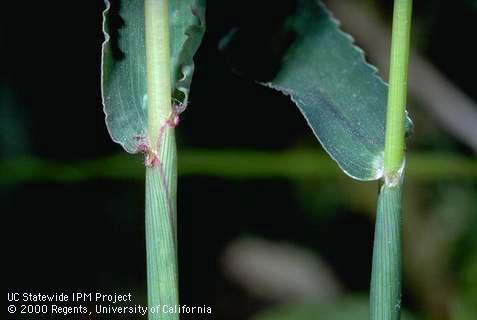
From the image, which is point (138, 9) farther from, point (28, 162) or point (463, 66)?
point (463, 66)

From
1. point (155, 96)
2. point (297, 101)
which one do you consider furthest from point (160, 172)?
point (297, 101)

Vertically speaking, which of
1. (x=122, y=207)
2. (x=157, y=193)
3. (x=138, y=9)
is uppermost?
(x=122, y=207)

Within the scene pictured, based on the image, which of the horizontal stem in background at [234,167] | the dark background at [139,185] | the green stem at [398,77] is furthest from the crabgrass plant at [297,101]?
the horizontal stem in background at [234,167]

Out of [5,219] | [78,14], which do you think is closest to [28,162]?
[5,219]

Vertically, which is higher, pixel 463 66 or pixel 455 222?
pixel 463 66

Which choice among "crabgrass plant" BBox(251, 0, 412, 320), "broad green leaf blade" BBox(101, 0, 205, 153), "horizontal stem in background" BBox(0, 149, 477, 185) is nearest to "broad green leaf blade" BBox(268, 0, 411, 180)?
"crabgrass plant" BBox(251, 0, 412, 320)

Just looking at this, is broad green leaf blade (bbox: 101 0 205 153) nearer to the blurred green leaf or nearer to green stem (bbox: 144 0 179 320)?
green stem (bbox: 144 0 179 320)

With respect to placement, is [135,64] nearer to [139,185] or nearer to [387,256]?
[387,256]
